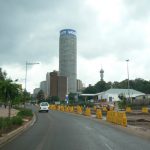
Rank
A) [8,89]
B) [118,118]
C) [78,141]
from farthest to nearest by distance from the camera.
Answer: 1. [118,118]
2. [8,89]
3. [78,141]

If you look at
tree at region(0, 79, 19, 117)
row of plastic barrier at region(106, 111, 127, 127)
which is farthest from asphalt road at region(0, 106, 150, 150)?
row of plastic barrier at region(106, 111, 127, 127)

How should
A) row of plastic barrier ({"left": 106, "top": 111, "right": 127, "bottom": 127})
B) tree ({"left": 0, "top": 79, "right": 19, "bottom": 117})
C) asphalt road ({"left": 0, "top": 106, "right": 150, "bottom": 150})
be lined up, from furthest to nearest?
row of plastic barrier ({"left": 106, "top": 111, "right": 127, "bottom": 127}) → tree ({"left": 0, "top": 79, "right": 19, "bottom": 117}) → asphalt road ({"left": 0, "top": 106, "right": 150, "bottom": 150})

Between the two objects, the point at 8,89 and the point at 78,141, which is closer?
the point at 78,141

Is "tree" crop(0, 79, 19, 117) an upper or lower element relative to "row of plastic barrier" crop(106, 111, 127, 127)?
upper

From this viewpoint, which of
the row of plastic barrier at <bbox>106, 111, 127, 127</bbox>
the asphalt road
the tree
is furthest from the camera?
the row of plastic barrier at <bbox>106, 111, 127, 127</bbox>

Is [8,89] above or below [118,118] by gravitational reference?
above

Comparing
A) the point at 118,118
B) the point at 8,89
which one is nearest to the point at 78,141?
the point at 8,89

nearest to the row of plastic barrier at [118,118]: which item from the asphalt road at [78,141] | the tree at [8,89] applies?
the asphalt road at [78,141]

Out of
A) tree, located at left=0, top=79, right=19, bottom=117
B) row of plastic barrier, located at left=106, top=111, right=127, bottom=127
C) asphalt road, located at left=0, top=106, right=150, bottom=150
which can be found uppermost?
tree, located at left=0, top=79, right=19, bottom=117

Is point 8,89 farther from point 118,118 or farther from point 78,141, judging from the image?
point 78,141

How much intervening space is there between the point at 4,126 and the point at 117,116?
13.7 metres

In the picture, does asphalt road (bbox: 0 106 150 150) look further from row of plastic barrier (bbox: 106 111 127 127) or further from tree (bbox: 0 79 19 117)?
row of plastic barrier (bbox: 106 111 127 127)

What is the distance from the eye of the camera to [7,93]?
98.1ft

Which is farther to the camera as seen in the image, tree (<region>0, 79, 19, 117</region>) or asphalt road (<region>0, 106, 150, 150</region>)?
tree (<region>0, 79, 19, 117</region>)
